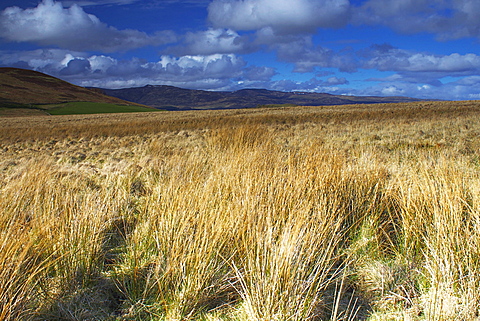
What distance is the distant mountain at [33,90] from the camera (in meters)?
67.7

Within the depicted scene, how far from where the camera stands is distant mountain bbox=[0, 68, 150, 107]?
6770 centimetres

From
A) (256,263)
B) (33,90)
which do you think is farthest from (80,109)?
(256,263)

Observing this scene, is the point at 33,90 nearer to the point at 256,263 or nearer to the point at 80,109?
the point at 80,109

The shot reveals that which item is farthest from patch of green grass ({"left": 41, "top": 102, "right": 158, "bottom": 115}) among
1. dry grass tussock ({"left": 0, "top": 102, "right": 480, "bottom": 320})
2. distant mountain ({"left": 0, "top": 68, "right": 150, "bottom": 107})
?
dry grass tussock ({"left": 0, "top": 102, "right": 480, "bottom": 320})

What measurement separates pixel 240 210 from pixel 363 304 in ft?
3.98

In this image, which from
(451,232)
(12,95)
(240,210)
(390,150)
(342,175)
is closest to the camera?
(451,232)

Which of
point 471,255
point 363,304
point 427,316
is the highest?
point 471,255

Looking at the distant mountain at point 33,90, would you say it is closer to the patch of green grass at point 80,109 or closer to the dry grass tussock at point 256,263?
the patch of green grass at point 80,109

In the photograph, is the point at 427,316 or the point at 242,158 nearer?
the point at 427,316

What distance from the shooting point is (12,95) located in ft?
233

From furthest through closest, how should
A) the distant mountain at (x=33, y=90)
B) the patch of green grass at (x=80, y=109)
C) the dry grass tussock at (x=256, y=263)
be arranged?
1. the distant mountain at (x=33, y=90)
2. the patch of green grass at (x=80, y=109)
3. the dry grass tussock at (x=256, y=263)

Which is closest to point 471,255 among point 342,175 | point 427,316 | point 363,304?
point 427,316

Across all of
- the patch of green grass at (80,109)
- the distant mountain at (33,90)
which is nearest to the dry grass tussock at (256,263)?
the patch of green grass at (80,109)

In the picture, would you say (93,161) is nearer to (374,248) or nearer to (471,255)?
(374,248)
